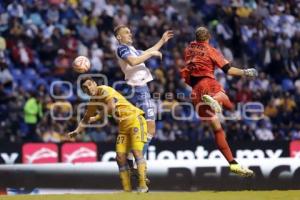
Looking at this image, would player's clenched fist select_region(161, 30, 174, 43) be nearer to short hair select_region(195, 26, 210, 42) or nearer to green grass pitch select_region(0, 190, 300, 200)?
short hair select_region(195, 26, 210, 42)

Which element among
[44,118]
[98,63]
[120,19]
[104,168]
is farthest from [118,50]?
[120,19]

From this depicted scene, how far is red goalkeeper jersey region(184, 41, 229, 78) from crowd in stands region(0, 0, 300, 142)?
7.23 m

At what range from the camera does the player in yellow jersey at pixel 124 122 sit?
14.8 m

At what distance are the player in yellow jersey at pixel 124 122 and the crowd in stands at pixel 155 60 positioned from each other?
674cm

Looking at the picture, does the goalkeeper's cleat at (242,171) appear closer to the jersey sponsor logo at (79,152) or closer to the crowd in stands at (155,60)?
the jersey sponsor logo at (79,152)

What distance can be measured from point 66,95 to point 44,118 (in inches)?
31.9

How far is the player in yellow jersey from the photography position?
14797 mm

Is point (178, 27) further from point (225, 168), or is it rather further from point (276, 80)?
point (225, 168)

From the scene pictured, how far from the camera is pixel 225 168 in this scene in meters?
20.9

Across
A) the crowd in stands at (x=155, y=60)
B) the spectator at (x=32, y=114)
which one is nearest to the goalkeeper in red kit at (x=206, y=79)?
the crowd in stands at (x=155, y=60)

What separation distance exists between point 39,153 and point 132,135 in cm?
613

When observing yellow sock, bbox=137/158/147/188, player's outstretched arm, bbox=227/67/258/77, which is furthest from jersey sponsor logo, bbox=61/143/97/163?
player's outstretched arm, bbox=227/67/258/77

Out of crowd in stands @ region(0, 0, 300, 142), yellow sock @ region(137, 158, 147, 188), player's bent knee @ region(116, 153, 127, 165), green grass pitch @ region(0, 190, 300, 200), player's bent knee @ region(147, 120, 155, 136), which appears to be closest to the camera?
green grass pitch @ region(0, 190, 300, 200)

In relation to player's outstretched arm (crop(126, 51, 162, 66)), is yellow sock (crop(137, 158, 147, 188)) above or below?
below
